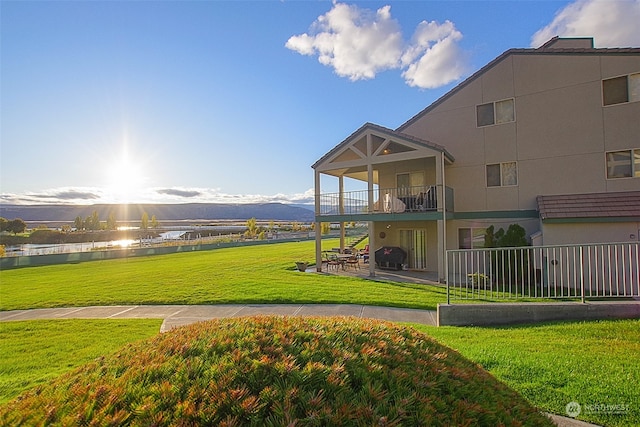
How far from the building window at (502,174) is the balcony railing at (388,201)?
1.83 metres

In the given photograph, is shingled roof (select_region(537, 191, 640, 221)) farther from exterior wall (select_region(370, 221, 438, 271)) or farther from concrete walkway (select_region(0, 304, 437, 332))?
concrete walkway (select_region(0, 304, 437, 332))

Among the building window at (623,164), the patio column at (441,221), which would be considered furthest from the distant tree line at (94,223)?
the building window at (623,164)

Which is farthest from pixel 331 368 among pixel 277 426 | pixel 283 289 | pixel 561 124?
pixel 561 124

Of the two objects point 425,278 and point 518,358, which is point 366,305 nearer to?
point 518,358

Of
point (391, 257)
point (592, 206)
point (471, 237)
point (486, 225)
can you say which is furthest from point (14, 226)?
point (592, 206)

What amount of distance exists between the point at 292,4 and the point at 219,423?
42.4ft

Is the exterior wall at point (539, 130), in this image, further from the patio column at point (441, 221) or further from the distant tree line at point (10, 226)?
the distant tree line at point (10, 226)

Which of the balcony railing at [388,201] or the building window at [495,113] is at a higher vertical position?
the building window at [495,113]

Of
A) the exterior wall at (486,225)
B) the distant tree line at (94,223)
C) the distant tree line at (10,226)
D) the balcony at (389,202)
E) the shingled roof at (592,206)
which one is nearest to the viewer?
the shingled roof at (592,206)

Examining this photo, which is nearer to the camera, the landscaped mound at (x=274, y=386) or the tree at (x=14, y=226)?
the landscaped mound at (x=274, y=386)

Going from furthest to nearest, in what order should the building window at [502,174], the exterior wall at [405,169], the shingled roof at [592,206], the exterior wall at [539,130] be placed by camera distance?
the exterior wall at [405,169] < the building window at [502,174] < the exterior wall at [539,130] < the shingled roof at [592,206]

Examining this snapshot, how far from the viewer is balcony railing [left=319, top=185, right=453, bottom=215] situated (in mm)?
13414

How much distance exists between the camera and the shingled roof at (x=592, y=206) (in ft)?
32.9

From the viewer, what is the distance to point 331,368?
182cm
